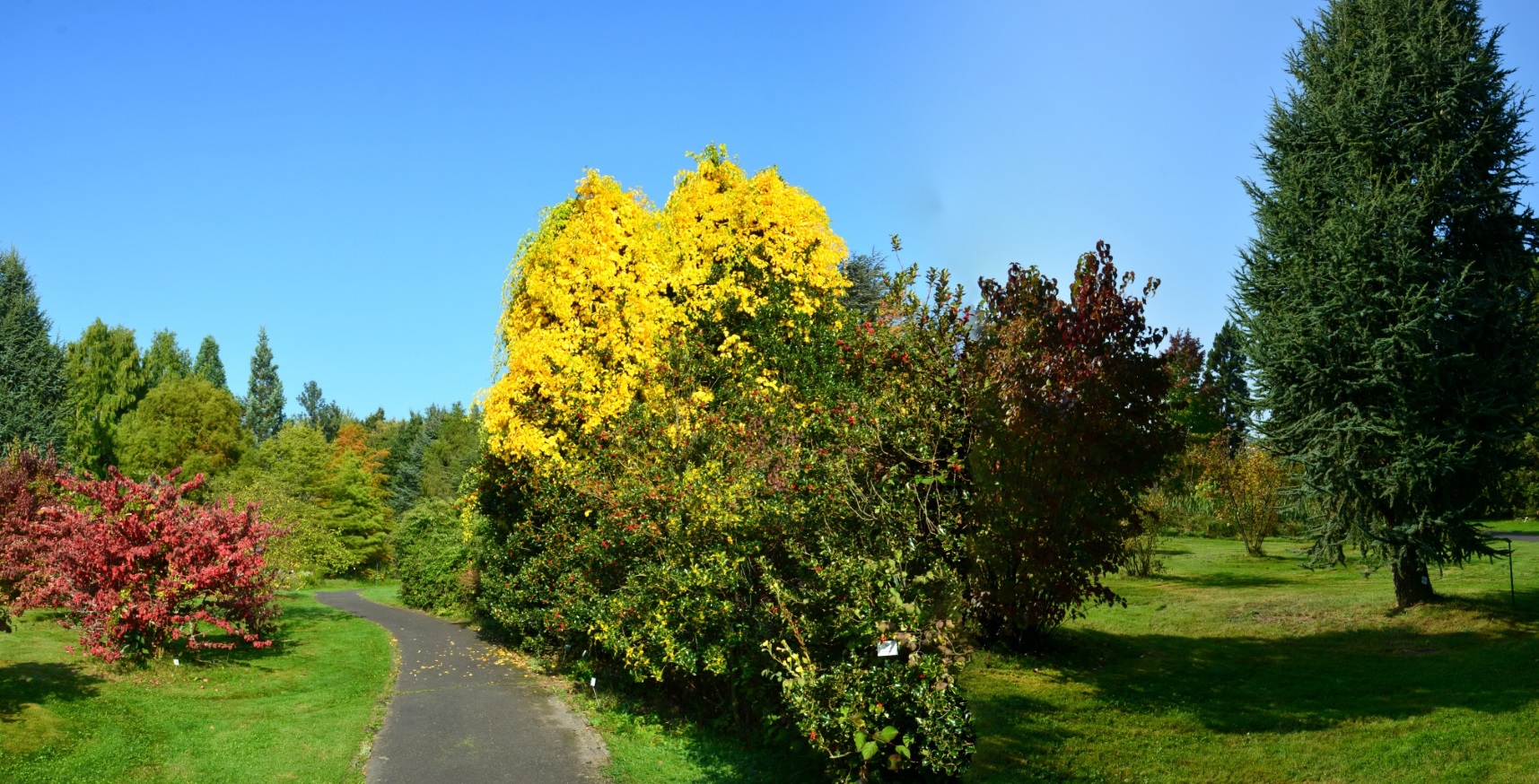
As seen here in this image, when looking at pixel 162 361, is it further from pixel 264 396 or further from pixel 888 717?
pixel 888 717

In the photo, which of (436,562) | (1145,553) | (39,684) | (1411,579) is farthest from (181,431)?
(1411,579)

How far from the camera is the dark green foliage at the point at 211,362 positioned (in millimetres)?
72812

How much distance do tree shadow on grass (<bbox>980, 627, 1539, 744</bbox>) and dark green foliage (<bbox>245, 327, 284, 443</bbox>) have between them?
85790mm

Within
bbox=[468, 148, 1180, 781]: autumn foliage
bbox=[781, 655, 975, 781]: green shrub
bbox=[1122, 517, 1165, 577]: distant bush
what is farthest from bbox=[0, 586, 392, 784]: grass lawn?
bbox=[1122, 517, 1165, 577]: distant bush

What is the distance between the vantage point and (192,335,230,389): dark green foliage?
72.8 metres

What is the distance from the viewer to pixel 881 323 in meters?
9.20

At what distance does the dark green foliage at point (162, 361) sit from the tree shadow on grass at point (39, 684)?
40.3m

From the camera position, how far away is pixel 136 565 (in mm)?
15359

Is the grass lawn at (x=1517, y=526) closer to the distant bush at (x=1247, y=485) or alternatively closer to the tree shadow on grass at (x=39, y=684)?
the distant bush at (x=1247, y=485)

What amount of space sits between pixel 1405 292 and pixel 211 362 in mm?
78853

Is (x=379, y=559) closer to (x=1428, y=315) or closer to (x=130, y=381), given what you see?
(x=130, y=381)

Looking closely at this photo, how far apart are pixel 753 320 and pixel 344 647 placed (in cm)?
1133

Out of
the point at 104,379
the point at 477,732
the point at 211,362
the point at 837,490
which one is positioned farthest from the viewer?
the point at 211,362

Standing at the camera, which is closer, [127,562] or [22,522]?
[127,562]
